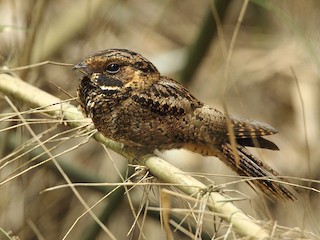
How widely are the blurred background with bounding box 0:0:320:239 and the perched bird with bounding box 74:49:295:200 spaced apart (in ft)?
2.23

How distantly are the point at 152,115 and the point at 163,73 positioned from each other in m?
1.39

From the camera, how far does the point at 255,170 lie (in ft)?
6.67

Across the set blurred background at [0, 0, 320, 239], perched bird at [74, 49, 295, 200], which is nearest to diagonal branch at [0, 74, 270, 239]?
perched bird at [74, 49, 295, 200]

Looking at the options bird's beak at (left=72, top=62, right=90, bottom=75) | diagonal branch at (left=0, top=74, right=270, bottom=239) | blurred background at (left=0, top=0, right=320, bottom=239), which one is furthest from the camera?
blurred background at (left=0, top=0, right=320, bottom=239)

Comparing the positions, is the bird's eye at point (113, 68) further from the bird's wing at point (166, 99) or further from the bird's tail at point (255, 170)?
the bird's tail at point (255, 170)

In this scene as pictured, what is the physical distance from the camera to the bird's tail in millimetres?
1964

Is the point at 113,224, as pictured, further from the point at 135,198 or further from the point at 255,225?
the point at 255,225

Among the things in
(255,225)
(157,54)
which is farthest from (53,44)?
(255,225)

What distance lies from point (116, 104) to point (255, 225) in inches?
24.4

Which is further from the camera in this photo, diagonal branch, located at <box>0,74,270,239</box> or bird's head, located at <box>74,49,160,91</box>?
bird's head, located at <box>74,49,160,91</box>

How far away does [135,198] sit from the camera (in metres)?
3.01

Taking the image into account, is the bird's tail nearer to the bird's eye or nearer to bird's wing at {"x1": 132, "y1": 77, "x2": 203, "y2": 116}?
bird's wing at {"x1": 132, "y1": 77, "x2": 203, "y2": 116}

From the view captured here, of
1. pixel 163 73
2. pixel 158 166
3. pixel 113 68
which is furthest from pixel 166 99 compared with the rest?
pixel 163 73

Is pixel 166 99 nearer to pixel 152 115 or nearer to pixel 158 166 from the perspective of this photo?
pixel 152 115
